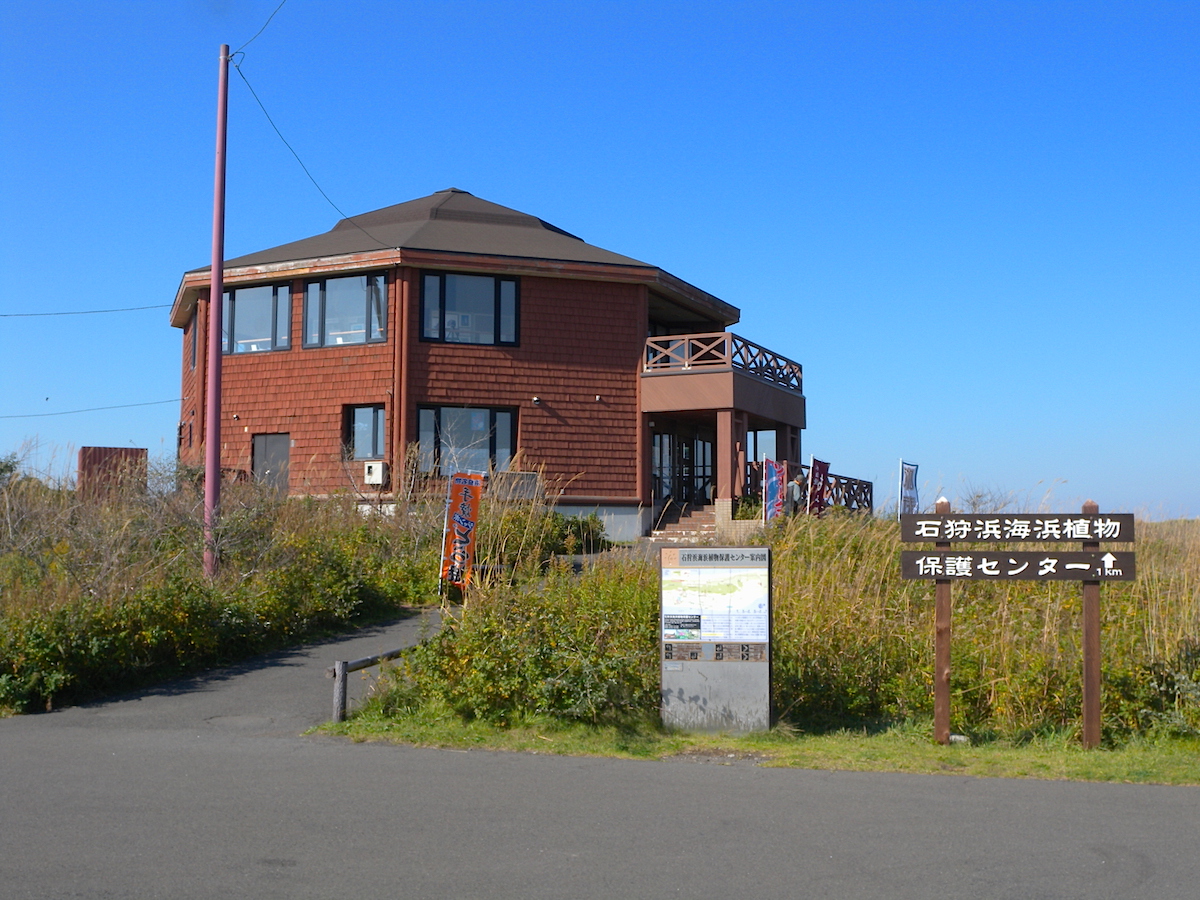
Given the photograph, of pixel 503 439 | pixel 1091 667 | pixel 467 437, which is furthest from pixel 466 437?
pixel 1091 667

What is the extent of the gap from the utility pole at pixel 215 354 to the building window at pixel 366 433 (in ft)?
32.8

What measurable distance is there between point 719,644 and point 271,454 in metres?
18.1

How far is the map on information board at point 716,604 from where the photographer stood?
876 cm

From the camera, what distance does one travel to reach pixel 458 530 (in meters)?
14.4

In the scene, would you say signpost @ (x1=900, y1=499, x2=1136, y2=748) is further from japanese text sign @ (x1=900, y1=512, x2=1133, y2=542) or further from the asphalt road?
the asphalt road

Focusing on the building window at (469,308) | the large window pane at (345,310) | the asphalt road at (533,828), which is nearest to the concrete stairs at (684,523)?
the building window at (469,308)

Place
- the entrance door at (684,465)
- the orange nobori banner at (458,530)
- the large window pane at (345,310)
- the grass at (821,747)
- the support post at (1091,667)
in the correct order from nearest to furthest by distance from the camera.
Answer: the grass at (821,747) → the support post at (1091,667) → the orange nobori banner at (458,530) → the large window pane at (345,310) → the entrance door at (684,465)

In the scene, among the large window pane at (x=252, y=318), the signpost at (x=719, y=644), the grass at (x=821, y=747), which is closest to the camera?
the grass at (x=821, y=747)

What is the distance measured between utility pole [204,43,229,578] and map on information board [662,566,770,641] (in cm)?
659

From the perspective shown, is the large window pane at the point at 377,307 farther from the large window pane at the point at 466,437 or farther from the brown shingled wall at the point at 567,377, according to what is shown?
the large window pane at the point at 466,437

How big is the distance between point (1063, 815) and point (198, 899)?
15.6 ft

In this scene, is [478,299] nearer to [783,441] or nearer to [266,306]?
[266,306]

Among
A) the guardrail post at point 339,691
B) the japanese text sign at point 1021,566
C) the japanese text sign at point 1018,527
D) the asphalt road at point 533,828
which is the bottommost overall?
the asphalt road at point 533,828

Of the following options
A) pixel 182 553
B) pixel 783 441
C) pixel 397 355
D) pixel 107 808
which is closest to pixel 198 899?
pixel 107 808
